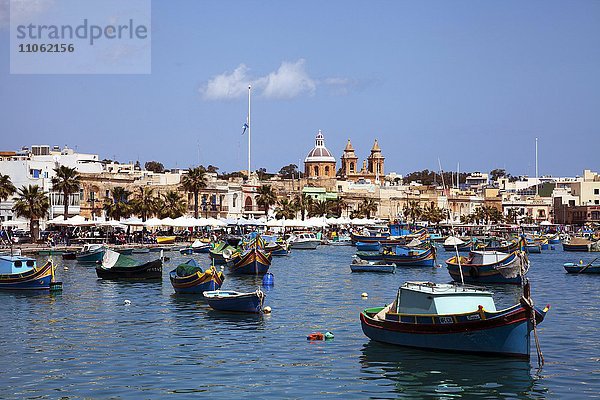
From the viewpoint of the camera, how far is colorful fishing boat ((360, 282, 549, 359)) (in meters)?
30.7

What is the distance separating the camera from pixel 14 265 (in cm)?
5444

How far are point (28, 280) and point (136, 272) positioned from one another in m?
9.98

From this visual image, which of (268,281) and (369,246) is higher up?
(268,281)

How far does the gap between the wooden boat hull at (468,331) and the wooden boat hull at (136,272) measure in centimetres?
3008

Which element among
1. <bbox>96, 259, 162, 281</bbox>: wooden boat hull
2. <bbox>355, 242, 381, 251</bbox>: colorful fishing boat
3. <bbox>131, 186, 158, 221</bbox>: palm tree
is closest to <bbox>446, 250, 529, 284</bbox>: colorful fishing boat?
<bbox>96, 259, 162, 281</bbox>: wooden boat hull

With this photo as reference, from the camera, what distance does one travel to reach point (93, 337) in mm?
37438

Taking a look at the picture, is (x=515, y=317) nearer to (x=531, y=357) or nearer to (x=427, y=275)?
(x=531, y=357)

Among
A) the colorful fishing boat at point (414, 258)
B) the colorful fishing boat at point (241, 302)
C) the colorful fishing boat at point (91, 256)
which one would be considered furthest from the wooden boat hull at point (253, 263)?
the colorful fishing boat at point (241, 302)

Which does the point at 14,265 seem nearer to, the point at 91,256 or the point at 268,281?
the point at 268,281

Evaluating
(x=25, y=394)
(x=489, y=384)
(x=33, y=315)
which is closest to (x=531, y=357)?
(x=489, y=384)

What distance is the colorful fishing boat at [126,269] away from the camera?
62.0m

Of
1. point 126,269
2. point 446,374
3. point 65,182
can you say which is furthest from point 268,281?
point 65,182

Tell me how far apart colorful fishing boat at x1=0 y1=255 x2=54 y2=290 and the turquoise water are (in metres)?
2.16

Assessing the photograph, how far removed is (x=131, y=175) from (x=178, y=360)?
11370 cm
